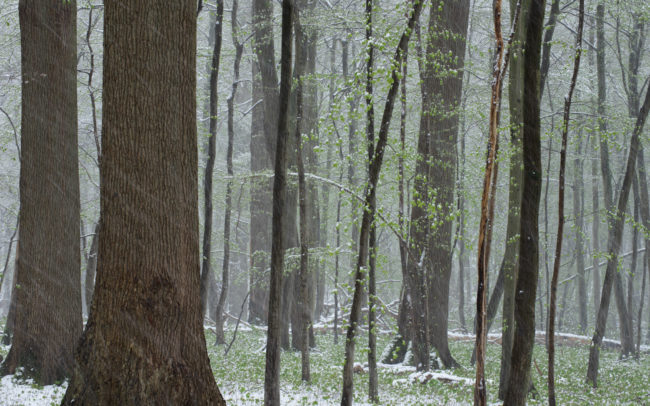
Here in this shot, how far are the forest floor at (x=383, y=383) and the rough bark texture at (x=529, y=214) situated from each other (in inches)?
77.0

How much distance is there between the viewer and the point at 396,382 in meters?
10.6

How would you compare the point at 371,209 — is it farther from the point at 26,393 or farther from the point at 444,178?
the point at 444,178

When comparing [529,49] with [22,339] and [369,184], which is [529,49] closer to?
[369,184]

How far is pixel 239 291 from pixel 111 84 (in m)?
30.0

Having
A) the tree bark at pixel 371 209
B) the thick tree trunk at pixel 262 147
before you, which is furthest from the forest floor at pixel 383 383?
the thick tree trunk at pixel 262 147

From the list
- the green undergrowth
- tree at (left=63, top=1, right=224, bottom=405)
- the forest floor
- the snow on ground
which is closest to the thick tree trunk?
the green undergrowth

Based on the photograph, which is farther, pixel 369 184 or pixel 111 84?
pixel 369 184

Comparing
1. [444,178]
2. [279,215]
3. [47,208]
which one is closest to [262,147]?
[444,178]

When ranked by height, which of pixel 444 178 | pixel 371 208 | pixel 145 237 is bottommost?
pixel 145 237

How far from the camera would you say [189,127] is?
5133 millimetres

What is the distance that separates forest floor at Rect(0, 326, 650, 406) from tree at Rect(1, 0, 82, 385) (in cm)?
52

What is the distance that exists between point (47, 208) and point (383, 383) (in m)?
6.42

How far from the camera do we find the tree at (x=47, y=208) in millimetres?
7988

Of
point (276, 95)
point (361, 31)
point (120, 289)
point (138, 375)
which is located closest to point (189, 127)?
point (120, 289)
